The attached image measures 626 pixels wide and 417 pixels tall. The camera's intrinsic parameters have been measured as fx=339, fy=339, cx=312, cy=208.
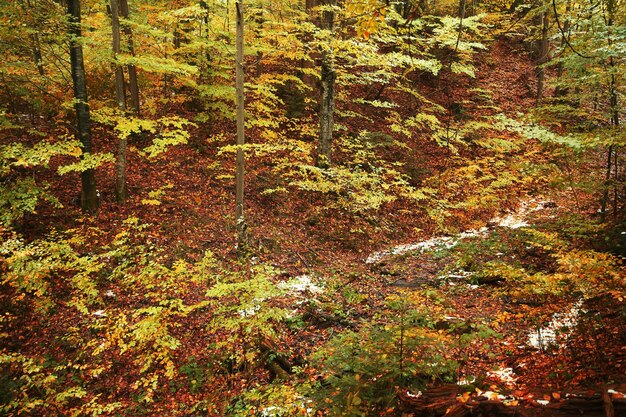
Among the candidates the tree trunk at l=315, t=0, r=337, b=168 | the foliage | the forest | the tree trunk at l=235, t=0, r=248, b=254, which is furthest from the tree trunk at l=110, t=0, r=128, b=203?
the foliage

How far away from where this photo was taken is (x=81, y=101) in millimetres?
8977

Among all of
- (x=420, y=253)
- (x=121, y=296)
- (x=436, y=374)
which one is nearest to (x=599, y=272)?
(x=436, y=374)

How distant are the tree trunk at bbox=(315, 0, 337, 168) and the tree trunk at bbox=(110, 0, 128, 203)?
629 cm

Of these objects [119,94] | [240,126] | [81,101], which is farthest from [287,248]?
[81,101]

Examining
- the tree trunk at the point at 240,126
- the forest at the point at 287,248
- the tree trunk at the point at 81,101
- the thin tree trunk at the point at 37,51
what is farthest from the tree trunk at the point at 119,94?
the tree trunk at the point at 240,126

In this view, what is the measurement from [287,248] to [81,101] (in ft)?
22.9

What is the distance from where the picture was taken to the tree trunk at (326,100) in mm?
11828

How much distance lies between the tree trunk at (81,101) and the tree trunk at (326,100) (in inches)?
283

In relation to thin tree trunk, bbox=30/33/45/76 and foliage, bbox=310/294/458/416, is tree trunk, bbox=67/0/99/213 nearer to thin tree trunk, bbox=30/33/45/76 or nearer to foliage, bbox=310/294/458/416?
thin tree trunk, bbox=30/33/45/76

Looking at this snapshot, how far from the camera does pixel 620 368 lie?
3697mm

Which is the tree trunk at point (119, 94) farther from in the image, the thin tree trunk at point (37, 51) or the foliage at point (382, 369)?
the foliage at point (382, 369)

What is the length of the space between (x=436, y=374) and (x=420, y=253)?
7735mm

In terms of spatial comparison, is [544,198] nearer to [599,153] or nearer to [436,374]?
[599,153]

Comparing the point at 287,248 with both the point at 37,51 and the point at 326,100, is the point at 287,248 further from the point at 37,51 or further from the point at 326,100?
the point at 37,51
